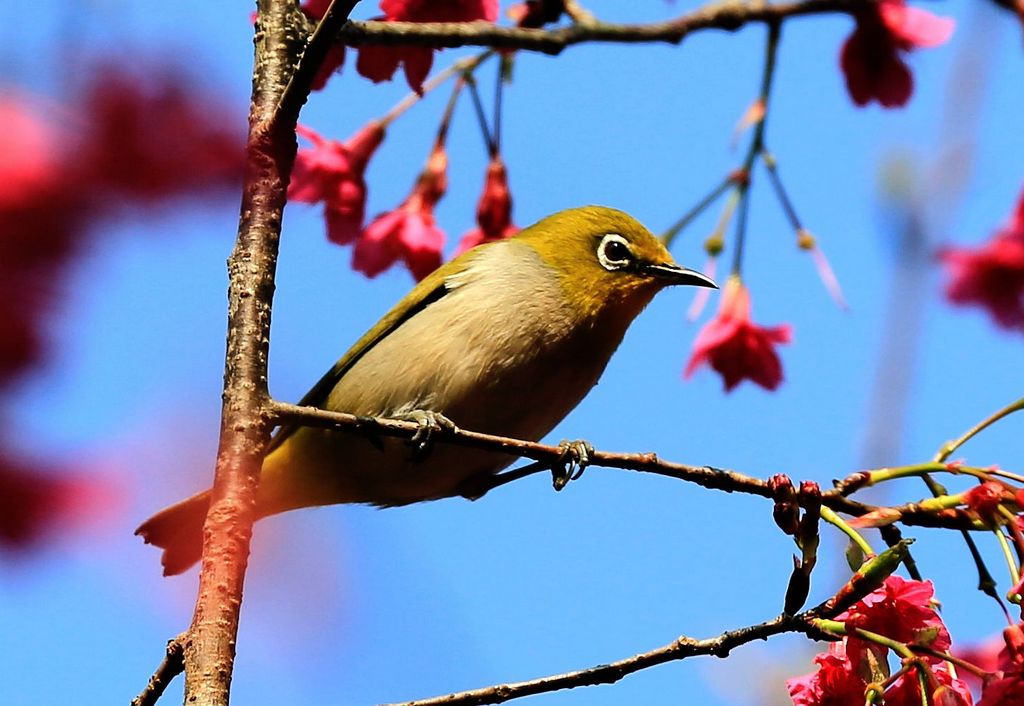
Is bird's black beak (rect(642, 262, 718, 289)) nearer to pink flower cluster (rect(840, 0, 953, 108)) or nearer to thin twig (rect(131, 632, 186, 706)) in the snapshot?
pink flower cluster (rect(840, 0, 953, 108))

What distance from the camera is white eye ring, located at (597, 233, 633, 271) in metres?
4.87

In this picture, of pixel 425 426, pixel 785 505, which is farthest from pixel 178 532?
pixel 785 505

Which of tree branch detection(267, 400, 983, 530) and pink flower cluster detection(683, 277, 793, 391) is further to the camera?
pink flower cluster detection(683, 277, 793, 391)

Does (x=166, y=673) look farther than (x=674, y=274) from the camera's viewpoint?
No

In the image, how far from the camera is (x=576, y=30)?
122 inches

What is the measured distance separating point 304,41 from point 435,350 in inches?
67.1

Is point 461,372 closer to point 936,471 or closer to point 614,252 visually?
point 614,252

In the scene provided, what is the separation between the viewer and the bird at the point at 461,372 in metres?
4.22

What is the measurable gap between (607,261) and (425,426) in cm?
201

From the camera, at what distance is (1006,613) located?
2.46 meters

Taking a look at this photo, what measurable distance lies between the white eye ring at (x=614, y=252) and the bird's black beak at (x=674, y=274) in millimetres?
95

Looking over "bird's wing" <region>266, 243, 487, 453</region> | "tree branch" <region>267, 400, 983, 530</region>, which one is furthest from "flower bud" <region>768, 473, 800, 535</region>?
"bird's wing" <region>266, 243, 487, 453</region>

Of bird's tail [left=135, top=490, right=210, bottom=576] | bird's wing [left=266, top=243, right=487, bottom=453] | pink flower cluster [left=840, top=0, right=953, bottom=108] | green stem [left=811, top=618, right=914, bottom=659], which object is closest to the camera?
green stem [left=811, top=618, right=914, bottom=659]

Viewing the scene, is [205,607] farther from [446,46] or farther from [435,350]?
[435,350]
